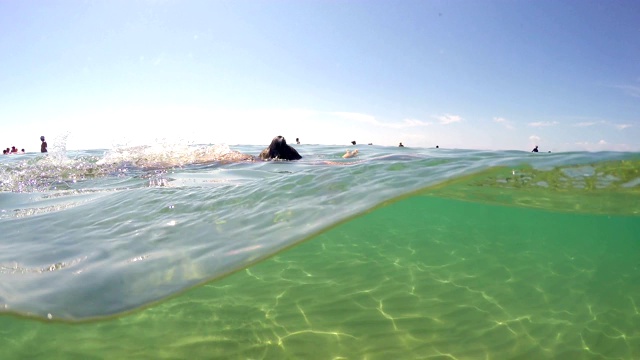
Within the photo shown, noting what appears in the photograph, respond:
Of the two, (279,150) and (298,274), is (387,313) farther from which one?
(279,150)

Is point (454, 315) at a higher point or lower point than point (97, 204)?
lower

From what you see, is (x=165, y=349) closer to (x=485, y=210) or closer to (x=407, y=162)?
(x=407, y=162)

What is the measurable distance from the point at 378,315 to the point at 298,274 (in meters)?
2.54

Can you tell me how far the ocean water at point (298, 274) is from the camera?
183 inches

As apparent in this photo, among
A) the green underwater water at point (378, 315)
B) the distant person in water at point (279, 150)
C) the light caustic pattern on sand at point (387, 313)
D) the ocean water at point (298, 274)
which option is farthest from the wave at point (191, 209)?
the distant person in water at point (279, 150)

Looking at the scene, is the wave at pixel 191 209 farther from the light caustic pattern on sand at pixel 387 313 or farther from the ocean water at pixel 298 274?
the light caustic pattern on sand at pixel 387 313

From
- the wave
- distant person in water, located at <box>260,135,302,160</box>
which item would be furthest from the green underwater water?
distant person in water, located at <box>260,135,302,160</box>

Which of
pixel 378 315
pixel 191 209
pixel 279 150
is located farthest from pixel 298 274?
pixel 279 150

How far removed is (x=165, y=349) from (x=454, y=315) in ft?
15.5

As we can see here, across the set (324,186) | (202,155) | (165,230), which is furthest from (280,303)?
(202,155)

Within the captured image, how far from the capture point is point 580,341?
17.7 feet

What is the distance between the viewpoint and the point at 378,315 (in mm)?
5703

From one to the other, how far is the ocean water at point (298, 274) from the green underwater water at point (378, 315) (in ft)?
0.11

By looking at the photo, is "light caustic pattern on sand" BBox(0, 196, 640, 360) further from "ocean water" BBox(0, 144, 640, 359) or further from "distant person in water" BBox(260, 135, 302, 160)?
"distant person in water" BBox(260, 135, 302, 160)
